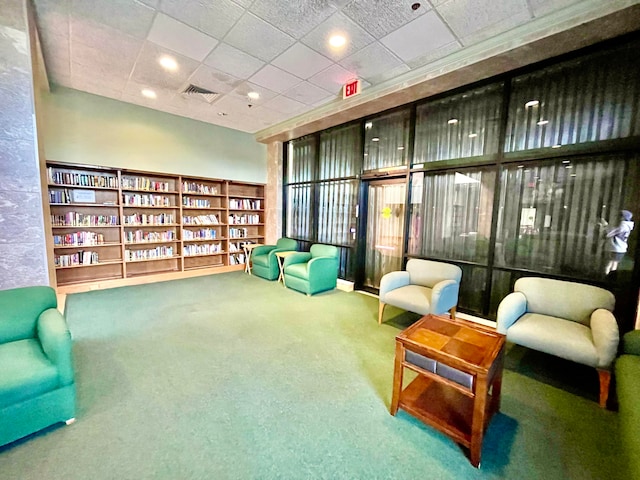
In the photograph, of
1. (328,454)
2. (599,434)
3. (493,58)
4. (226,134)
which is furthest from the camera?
(226,134)

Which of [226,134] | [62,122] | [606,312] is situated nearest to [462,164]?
[606,312]

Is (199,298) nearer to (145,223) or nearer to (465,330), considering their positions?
(145,223)

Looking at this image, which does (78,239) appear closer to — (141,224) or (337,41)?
(141,224)

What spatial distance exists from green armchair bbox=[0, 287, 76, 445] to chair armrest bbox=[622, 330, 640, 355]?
380 cm

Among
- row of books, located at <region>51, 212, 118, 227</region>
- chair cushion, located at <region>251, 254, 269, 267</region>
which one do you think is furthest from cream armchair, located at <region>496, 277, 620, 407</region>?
row of books, located at <region>51, 212, 118, 227</region>

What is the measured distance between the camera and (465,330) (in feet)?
6.50

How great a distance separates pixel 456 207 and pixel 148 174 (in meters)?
5.56

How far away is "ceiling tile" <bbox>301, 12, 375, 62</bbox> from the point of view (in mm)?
2607

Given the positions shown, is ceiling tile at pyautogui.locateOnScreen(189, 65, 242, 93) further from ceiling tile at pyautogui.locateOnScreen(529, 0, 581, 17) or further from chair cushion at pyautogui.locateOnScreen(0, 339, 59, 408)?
chair cushion at pyautogui.locateOnScreen(0, 339, 59, 408)

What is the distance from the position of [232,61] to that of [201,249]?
3974 mm

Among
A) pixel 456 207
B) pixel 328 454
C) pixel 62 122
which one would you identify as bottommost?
pixel 328 454

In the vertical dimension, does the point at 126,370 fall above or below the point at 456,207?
below

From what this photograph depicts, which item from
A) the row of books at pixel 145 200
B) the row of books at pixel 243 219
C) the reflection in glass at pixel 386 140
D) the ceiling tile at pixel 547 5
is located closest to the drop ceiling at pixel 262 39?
the ceiling tile at pixel 547 5

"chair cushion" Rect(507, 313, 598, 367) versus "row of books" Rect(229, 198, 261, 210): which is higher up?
"row of books" Rect(229, 198, 261, 210)
